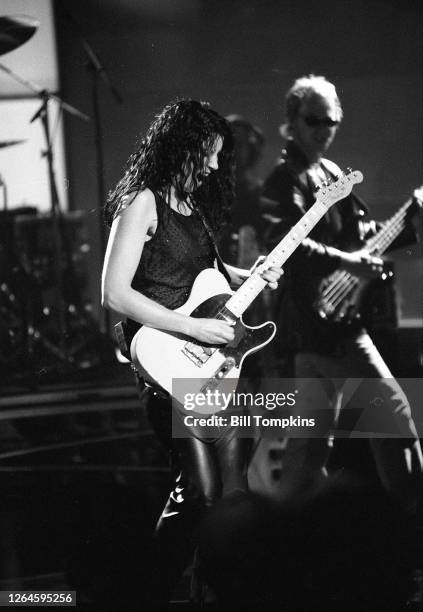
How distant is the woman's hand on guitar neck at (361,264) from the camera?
3.01 m

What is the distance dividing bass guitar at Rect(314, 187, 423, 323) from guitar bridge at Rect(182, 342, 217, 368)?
90 centimetres

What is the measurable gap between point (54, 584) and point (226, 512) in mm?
700

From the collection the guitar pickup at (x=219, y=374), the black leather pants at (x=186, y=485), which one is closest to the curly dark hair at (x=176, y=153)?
the guitar pickup at (x=219, y=374)

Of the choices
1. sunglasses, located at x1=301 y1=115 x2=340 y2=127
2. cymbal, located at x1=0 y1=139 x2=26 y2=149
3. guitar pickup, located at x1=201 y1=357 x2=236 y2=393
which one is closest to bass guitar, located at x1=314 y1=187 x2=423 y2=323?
sunglasses, located at x1=301 y1=115 x2=340 y2=127

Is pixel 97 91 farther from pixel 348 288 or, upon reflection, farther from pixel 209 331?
pixel 209 331

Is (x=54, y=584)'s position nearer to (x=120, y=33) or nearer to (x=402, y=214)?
(x=402, y=214)

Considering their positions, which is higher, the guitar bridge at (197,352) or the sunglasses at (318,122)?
the sunglasses at (318,122)

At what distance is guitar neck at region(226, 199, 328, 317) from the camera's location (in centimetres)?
232

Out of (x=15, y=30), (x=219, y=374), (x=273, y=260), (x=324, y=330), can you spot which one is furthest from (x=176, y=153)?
(x=15, y=30)

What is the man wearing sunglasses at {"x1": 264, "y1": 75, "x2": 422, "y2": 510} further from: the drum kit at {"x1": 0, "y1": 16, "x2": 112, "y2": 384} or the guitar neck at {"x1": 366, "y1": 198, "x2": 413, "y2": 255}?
the drum kit at {"x1": 0, "y1": 16, "x2": 112, "y2": 384}

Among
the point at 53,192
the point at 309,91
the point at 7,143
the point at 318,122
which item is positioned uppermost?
the point at 309,91

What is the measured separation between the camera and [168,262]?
226 centimetres

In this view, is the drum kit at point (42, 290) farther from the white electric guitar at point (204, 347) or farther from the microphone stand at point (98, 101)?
the white electric guitar at point (204, 347)

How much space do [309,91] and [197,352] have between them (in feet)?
4.69
